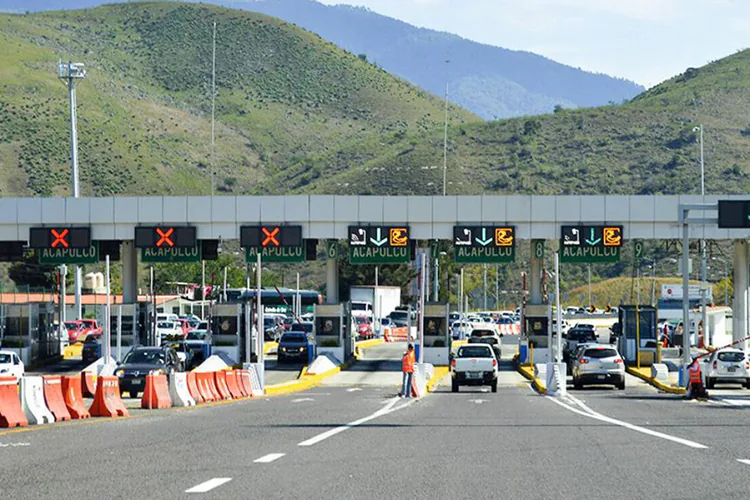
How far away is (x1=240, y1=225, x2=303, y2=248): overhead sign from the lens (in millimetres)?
59188

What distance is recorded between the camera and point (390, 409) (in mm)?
30328

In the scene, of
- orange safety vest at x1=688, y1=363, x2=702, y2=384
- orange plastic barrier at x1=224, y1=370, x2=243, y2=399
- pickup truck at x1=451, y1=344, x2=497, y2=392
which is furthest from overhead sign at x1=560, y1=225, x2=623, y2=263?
orange plastic barrier at x1=224, y1=370, x2=243, y2=399

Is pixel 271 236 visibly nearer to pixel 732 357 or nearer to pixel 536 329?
pixel 536 329

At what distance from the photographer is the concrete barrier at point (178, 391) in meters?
31.4

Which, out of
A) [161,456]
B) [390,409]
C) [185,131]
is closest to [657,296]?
[185,131]

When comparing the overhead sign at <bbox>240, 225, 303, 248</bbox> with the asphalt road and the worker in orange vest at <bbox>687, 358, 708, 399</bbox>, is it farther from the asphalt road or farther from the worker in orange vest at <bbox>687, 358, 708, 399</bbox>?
the asphalt road

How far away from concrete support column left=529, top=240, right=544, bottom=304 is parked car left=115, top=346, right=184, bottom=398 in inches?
906

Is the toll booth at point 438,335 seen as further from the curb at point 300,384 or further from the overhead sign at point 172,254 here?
the overhead sign at point 172,254

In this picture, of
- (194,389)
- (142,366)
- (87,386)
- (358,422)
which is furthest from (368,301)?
(358,422)

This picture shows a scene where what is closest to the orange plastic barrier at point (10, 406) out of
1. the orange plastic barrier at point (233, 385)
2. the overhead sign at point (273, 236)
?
the orange plastic barrier at point (233, 385)

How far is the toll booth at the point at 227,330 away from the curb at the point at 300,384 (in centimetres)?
488

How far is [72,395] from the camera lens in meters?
25.8

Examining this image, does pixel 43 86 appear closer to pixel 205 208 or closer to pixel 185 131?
pixel 185 131

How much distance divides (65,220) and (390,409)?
109 ft
